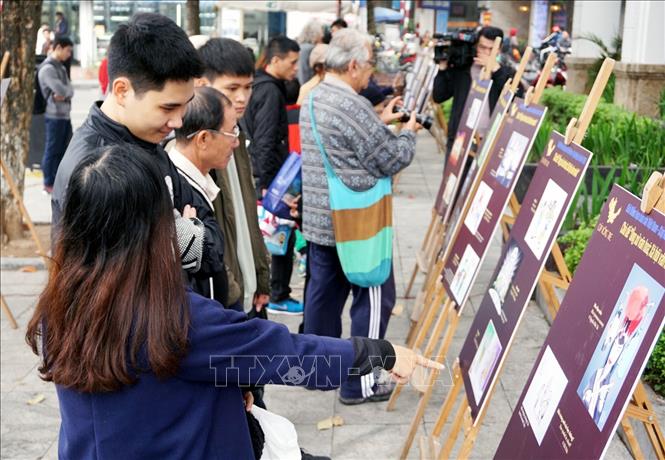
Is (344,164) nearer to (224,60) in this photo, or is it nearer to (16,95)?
(224,60)

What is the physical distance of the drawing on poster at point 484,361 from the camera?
332 cm

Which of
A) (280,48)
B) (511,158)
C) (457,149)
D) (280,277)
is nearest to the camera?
(511,158)

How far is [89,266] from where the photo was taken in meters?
2.07

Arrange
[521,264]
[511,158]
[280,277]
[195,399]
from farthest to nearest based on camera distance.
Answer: [280,277], [511,158], [521,264], [195,399]

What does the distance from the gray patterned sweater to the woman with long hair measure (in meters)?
2.58

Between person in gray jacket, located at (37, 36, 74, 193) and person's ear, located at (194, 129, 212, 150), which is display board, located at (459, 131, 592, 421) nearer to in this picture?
person's ear, located at (194, 129, 212, 150)

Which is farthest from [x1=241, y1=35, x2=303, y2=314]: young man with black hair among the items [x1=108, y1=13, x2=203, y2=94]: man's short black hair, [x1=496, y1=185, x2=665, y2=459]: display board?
[x1=496, y1=185, x2=665, y2=459]: display board

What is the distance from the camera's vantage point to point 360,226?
193 inches

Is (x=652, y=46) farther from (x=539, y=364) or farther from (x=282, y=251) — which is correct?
(x=539, y=364)

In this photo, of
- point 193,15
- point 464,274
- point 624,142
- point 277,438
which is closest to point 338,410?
point 464,274

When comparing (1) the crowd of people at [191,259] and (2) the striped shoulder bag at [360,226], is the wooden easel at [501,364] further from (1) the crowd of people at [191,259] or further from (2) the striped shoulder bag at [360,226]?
(2) the striped shoulder bag at [360,226]

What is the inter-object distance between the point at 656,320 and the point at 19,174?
23.8ft

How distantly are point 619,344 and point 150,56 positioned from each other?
5.40ft

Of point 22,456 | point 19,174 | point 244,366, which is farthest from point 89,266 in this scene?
point 19,174
